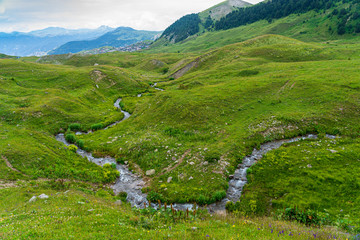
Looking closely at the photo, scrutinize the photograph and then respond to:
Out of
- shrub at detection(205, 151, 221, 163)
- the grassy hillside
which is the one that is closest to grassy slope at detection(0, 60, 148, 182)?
the grassy hillside

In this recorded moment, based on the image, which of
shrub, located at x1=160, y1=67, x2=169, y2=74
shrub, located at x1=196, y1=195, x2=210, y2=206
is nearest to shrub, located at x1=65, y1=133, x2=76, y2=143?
shrub, located at x1=196, y1=195, x2=210, y2=206

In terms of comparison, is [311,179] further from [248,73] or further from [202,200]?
[248,73]

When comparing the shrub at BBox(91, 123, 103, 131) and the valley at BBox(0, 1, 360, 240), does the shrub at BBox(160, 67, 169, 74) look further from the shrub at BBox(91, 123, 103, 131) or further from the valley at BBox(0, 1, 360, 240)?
the shrub at BBox(91, 123, 103, 131)

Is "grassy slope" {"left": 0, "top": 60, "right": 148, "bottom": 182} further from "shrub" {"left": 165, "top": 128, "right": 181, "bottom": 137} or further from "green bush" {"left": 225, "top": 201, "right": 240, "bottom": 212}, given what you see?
"green bush" {"left": 225, "top": 201, "right": 240, "bottom": 212}

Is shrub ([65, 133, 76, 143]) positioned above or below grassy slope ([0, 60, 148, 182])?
below

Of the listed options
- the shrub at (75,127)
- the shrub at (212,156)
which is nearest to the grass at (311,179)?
the shrub at (212,156)

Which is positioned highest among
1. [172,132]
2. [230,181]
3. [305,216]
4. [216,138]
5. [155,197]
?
[172,132]

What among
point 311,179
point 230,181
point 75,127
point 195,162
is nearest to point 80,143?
point 75,127

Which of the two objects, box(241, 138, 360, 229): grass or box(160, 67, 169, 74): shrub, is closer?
box(241, 138, 360, 229): grass

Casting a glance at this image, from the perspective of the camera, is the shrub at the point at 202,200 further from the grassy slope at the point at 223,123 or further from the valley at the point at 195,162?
the grassy slope at the point at 223,123

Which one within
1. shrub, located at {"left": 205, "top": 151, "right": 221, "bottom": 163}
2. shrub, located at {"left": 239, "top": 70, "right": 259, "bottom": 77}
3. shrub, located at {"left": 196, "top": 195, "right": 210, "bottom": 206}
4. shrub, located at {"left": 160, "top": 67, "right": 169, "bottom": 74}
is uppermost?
shrub, located at {"left": 160, "top": 67, "right": 169, "bottom": 74}

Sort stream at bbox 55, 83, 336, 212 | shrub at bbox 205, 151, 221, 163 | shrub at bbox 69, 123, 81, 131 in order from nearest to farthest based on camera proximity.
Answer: stream at bbox 55, 83, 336, 212, shrub at bbox 205, 151, 221, 163, shrub at bbox 69, 123, 81, 131

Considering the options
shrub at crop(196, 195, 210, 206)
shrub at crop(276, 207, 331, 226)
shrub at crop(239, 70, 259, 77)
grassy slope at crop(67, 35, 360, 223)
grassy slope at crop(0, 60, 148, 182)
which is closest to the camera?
shrub at crop(276, 207, 331, 226)

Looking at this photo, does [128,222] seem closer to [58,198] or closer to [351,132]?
[58,198]
